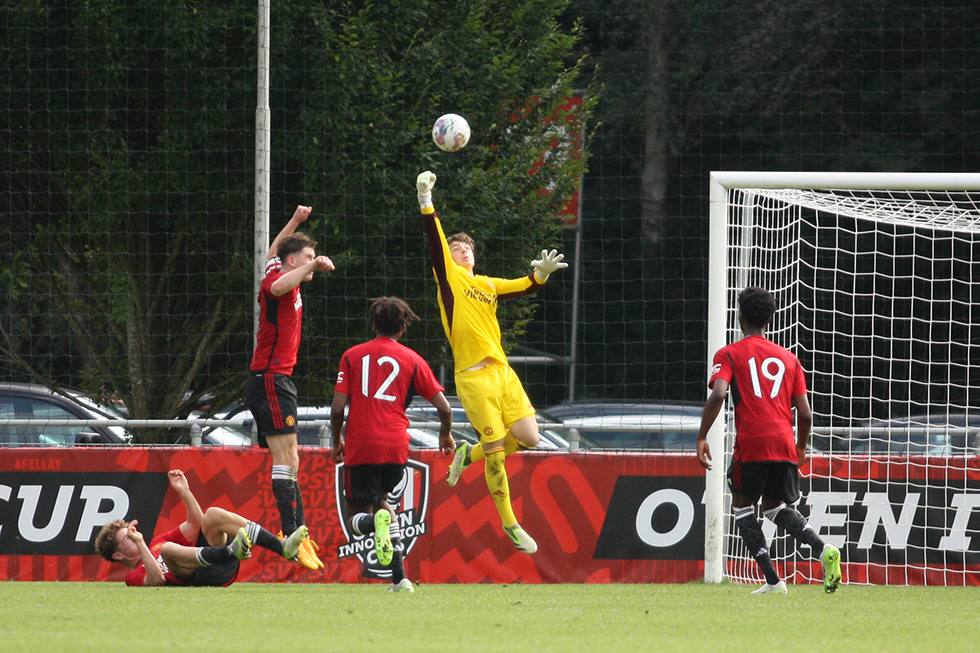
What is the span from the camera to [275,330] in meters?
8.13

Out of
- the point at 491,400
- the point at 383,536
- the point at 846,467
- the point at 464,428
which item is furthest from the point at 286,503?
the point at 464,428

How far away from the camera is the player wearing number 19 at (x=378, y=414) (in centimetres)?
751

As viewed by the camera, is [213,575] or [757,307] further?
[213,575]

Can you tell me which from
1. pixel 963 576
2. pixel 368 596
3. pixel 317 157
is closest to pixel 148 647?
pixel 368 596

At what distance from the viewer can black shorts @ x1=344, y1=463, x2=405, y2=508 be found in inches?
298

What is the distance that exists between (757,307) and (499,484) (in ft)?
6.93

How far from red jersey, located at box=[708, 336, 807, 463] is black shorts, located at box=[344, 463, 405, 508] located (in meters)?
1.95

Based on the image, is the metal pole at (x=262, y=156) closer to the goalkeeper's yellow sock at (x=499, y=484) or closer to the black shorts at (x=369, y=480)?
the goalkeeper's yellow sock at (x=499, y=484)

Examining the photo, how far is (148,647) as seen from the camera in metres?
5.03

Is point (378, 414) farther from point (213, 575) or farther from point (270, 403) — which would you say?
point (213, 575)

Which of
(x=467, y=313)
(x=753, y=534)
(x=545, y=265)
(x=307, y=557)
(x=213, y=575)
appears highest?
(x=545, y=265)

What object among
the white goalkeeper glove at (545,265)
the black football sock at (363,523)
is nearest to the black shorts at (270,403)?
the black football sock at (363,523)

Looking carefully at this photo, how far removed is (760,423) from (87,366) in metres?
8.75

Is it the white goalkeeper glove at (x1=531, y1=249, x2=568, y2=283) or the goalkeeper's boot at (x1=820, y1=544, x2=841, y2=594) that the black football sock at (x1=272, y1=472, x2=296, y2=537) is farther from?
the goalkeeper's boot at (x1=820, y1=544, x2=841, y2=594)
